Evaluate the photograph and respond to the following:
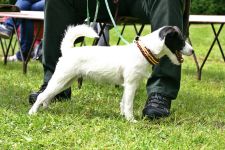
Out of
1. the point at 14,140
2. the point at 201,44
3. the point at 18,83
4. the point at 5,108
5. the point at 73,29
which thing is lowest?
the point at 201,44

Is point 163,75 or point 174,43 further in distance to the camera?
point 163,75

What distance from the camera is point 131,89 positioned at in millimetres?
2770

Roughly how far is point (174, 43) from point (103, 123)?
1.93 feet

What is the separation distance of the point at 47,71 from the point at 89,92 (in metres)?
0.59

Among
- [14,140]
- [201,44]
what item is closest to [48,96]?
[14,140]

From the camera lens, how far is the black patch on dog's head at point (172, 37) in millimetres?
2637

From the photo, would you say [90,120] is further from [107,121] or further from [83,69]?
[83,69]

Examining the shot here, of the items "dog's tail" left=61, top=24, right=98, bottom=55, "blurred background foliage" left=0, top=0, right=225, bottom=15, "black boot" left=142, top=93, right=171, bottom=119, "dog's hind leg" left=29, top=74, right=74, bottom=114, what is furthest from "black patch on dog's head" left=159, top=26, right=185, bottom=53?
"blurred background foliage" left=0, top=0, right=225, bottom=15

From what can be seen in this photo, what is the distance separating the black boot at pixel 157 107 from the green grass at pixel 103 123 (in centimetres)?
5

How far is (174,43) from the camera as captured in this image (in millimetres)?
2670

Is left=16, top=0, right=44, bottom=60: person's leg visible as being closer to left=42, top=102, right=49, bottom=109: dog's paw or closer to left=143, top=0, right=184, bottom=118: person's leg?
left=42, top=102, right=49, bottom=109: dog's paw

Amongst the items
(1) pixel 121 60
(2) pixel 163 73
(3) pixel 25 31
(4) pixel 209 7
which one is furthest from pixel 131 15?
(4) pixel 209 7

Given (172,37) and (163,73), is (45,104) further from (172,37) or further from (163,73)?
(172,37)

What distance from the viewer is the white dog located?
2.68m
